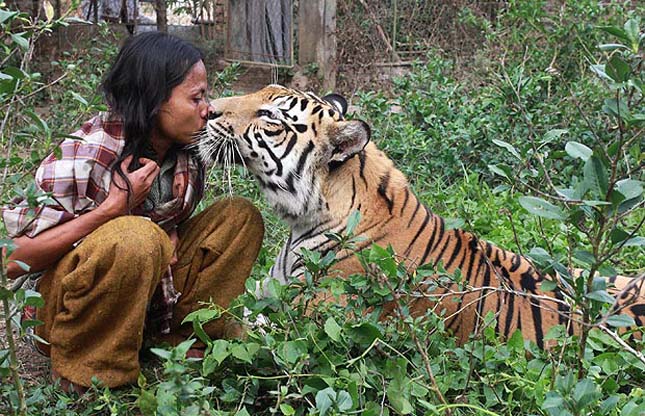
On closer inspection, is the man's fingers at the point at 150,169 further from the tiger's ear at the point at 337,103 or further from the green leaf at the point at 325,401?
the green leaf at the point at 325,401

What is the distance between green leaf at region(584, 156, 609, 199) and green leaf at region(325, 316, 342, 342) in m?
0.95

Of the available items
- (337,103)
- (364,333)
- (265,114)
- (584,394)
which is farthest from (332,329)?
(337,103)

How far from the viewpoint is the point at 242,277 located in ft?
10.7

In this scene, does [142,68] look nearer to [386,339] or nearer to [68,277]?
[68,277]

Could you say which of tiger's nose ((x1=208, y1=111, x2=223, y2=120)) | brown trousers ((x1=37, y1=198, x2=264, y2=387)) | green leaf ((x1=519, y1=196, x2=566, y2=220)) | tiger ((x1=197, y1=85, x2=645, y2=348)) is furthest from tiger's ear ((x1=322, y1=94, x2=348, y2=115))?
green leaf ((x1=519, y1=196, x2=566, y2=220))

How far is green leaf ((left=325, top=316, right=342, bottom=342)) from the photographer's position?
2484mm

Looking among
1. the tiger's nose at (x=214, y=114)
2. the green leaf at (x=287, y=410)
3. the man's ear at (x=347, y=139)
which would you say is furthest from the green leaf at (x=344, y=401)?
the tiger's nose at (x=214, y=114)

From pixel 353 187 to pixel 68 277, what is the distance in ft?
3.62

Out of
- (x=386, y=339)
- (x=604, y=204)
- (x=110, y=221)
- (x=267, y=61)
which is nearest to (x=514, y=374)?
(x=386, y=339)

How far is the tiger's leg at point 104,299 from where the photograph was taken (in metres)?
2.73

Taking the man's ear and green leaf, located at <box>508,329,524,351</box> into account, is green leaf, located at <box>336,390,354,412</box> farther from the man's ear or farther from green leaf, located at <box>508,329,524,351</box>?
the man's ear

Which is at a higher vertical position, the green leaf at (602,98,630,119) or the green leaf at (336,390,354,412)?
the green leaf at (602,98,630,119)

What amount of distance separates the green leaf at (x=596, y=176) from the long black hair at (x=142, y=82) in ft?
5.34

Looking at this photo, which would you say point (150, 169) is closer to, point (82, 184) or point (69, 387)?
point (82, 184)
